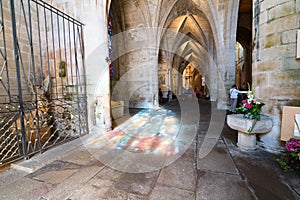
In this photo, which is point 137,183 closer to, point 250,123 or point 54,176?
point 54,176

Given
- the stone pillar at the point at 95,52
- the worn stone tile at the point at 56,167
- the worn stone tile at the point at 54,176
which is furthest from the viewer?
the stone pillar at the point at 95,52

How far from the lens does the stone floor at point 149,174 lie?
4.81 feet

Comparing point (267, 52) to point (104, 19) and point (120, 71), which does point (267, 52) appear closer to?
point (104, 19)

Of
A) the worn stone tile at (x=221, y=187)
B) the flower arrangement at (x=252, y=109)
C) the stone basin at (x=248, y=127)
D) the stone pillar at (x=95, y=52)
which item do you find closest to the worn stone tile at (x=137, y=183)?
the worn stone tile at (x=221, y=187)

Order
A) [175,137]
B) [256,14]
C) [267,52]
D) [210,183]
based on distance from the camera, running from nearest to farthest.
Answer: [210,183], [267,52], [256,14], [175,137]

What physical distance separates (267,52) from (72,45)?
3.95m

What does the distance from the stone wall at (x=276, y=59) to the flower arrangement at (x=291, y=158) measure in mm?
435

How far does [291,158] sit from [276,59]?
4.86 ft

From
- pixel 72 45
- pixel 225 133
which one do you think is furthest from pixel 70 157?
pixel 225 133

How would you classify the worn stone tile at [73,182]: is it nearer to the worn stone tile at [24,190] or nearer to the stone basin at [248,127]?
the worn stone tile at [24,190]

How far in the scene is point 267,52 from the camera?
96.7 inches

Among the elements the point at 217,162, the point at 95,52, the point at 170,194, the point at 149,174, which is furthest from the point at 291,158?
the point at 95,52

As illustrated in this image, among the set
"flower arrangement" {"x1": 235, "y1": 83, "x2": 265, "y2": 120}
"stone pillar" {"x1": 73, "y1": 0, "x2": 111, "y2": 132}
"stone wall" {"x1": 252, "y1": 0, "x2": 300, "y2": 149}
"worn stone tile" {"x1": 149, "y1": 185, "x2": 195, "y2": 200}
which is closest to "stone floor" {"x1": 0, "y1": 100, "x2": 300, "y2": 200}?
"worn stone tile" {"x1": 149, "y1": 185, "x2": 195, "y2": 200}

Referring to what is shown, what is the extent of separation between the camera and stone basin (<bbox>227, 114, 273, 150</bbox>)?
231 centimetres
